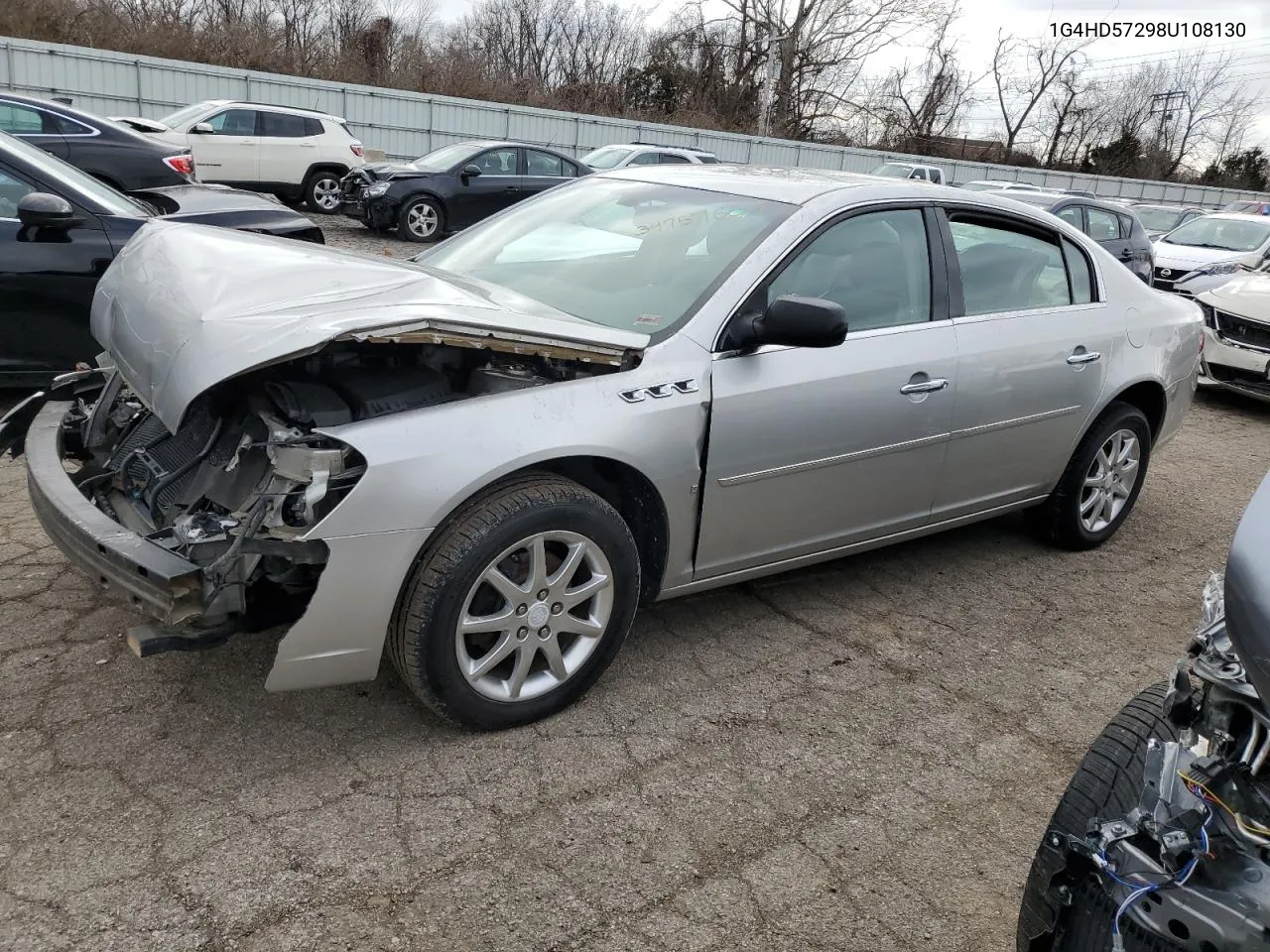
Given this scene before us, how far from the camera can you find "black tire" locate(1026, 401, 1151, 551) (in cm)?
461

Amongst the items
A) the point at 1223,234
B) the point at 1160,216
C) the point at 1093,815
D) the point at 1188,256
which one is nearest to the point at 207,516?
the point at 1093,815

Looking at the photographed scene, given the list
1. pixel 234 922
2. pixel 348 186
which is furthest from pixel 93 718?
pixel 348 186

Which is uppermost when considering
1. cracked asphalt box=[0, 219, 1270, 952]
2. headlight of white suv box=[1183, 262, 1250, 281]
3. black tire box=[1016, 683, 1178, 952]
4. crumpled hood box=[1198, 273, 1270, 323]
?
crumpled hood box=[1198, 273, 1270, 323]

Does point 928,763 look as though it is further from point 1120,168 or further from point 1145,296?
point 1120,168

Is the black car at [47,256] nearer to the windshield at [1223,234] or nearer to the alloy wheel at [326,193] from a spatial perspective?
the alloy wheel at [326,193]

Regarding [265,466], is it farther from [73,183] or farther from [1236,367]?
[1236,367]

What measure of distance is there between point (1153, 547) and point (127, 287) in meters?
4.68

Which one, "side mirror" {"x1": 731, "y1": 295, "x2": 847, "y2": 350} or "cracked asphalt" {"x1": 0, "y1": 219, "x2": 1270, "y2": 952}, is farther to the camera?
"side mirror" {"x1": 731, "y1": 295, "x2": 847, "y2": 350}

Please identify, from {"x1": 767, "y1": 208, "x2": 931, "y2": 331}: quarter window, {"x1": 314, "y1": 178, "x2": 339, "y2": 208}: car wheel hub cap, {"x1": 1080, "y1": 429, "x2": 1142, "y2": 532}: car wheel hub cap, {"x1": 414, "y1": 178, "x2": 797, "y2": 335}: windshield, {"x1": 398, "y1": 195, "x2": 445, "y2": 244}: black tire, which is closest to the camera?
{"x1": 414, "y1": 178, "x2": 797, "y2": 335}: windshield

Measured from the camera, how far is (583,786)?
112 inches

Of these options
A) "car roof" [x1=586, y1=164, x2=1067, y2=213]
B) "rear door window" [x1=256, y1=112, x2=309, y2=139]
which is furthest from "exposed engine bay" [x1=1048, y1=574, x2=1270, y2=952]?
"rear door window" [x1=256, y1=112, x2=309, y2=139]

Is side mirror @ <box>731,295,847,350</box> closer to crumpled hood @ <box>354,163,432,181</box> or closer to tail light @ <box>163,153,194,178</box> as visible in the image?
tail light @ <box>163,153,194,178</box>

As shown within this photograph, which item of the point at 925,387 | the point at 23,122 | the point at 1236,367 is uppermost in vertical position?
the point at 23,122

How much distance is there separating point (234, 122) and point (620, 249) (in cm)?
1400
